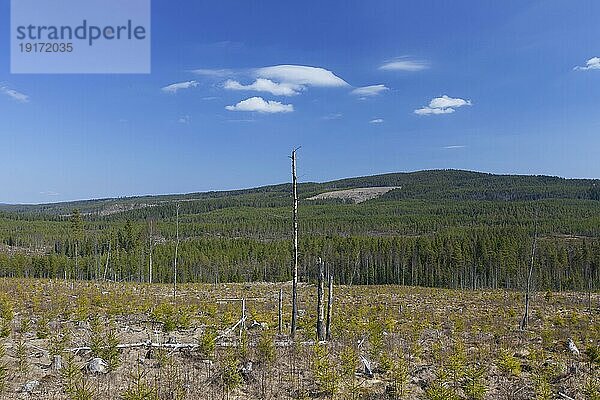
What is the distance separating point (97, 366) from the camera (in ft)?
36.0

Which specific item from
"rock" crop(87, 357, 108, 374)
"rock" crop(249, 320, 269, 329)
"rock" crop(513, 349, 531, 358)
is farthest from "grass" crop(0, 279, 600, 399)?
"rock" crop(249, 320, 269, 329)

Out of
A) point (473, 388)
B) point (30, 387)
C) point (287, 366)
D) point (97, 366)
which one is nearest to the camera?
point (30, 387)

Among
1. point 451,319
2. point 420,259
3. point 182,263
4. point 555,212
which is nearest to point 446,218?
point 555,212

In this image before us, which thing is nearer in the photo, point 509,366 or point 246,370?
point 246,370

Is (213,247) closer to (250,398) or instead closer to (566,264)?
(566,264)

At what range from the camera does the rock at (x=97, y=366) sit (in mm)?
10898

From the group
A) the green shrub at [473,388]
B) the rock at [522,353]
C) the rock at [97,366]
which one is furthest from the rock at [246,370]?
the rock at [522,353]

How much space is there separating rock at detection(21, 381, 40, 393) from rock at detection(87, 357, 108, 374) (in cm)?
128

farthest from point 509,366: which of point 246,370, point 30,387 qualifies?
point 30,387

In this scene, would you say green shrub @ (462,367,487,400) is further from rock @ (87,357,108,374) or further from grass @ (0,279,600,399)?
rock @ (87,357,108,374)

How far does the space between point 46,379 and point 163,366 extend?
2.59 m

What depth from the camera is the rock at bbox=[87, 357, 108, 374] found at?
1090 centimetres

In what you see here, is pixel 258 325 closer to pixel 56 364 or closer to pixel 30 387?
pixel 56 364

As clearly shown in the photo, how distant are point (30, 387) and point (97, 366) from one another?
1.59 metres
